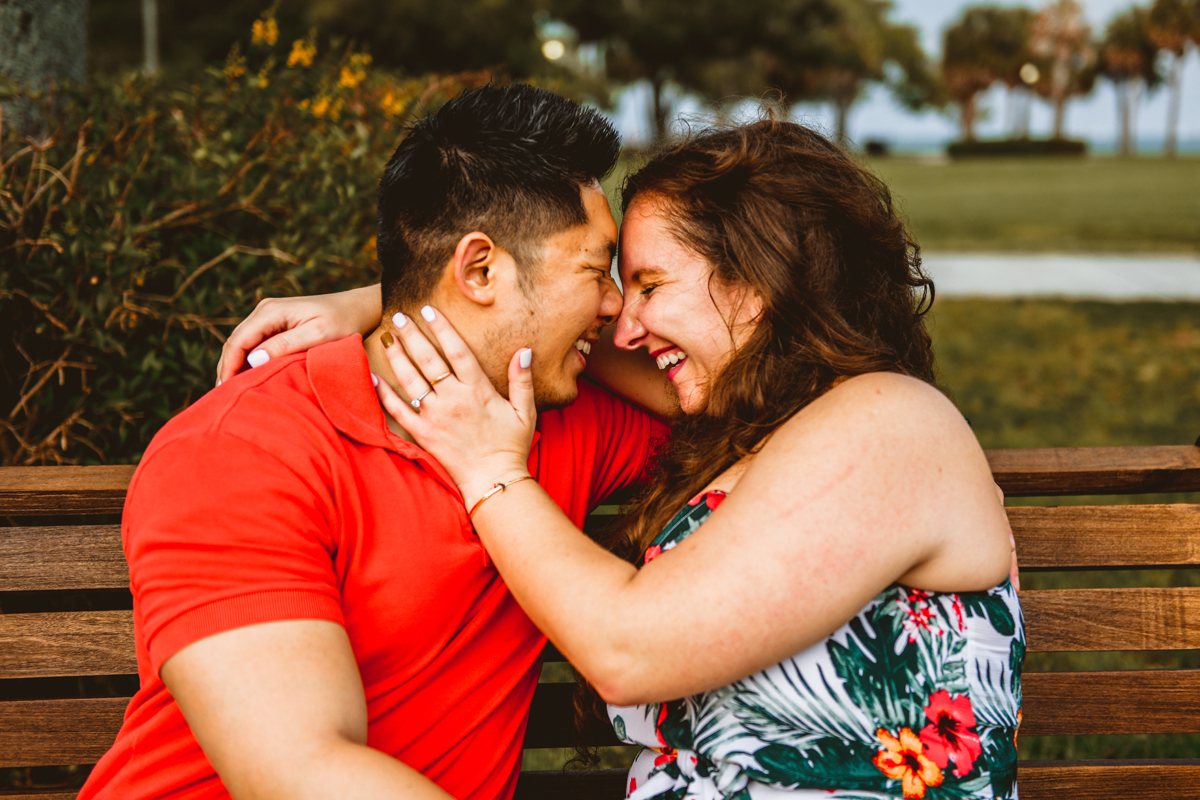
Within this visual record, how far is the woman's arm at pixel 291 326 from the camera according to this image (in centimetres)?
207

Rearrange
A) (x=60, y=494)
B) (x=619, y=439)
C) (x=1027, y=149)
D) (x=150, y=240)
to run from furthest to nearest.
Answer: (x=1027, y=149)
(x=150, y=240)
(x=619, y=439)
(x=60, y=494)

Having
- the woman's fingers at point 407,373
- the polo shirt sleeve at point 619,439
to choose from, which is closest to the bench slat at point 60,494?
the woman's fingers at point 407,373

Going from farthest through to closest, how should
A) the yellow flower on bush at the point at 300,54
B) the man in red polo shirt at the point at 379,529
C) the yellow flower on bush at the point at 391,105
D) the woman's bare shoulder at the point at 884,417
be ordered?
the yellow flower on bush at the point at 391,105 → the yellow flower on bush at the point at 300,54 → the woman's bare shoulder at the point at 884,417 → the man in red polo shirt at the point at 379,529

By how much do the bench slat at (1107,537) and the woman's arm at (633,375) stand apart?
89cm

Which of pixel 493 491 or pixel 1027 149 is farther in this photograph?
pixel 1027 149

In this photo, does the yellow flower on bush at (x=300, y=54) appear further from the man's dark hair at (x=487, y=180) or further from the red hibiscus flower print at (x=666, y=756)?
the red hibiscus flower print at (x=666, y=756)

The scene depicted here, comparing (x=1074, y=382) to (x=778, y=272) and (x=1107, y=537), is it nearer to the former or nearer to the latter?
(x=1107, y=537)

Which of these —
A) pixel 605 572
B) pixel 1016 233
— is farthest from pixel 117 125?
pixel 1016 233

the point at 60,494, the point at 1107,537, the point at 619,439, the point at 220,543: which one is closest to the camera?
the point at 220,543

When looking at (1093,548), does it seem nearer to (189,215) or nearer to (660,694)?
(660,694)

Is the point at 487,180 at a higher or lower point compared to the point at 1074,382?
higher

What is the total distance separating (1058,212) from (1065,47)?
84.3m

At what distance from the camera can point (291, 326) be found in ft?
7.09

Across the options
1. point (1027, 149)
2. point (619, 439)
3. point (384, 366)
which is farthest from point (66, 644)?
point (1027, 149)
